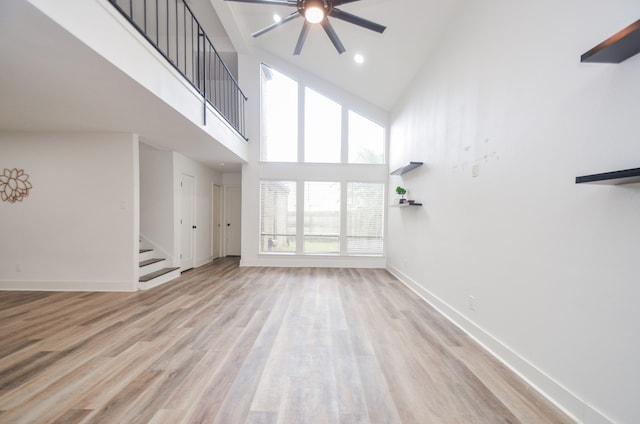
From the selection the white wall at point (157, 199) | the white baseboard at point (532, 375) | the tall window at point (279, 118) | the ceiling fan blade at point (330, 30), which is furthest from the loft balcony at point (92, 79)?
the white baseboard at point (532, 375)

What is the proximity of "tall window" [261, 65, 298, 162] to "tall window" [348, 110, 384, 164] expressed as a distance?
131cm

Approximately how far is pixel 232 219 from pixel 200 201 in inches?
55.7

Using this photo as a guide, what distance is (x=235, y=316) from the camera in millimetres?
3039

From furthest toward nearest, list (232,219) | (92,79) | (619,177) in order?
(232,219) < (92,79) < (619,177)

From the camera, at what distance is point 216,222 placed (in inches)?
275

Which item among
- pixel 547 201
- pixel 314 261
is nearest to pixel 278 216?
pixel 314 261

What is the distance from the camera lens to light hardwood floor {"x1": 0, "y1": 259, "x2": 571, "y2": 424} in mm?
1593

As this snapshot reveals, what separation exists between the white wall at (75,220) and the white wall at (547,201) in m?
4.58

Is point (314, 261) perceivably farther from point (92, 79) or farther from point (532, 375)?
point (92, 79)

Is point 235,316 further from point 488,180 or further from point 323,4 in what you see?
point 323,4

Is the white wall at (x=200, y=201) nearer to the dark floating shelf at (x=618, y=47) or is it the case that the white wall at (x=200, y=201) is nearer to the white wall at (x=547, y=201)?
the white wall at (x=547, y=201)

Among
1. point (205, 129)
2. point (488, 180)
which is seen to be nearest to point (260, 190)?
point (205, 129)

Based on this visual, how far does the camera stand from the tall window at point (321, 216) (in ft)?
19.9

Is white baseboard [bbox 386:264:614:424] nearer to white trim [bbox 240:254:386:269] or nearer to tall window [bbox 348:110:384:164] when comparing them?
white trim [bbox 240:254:386:269]
